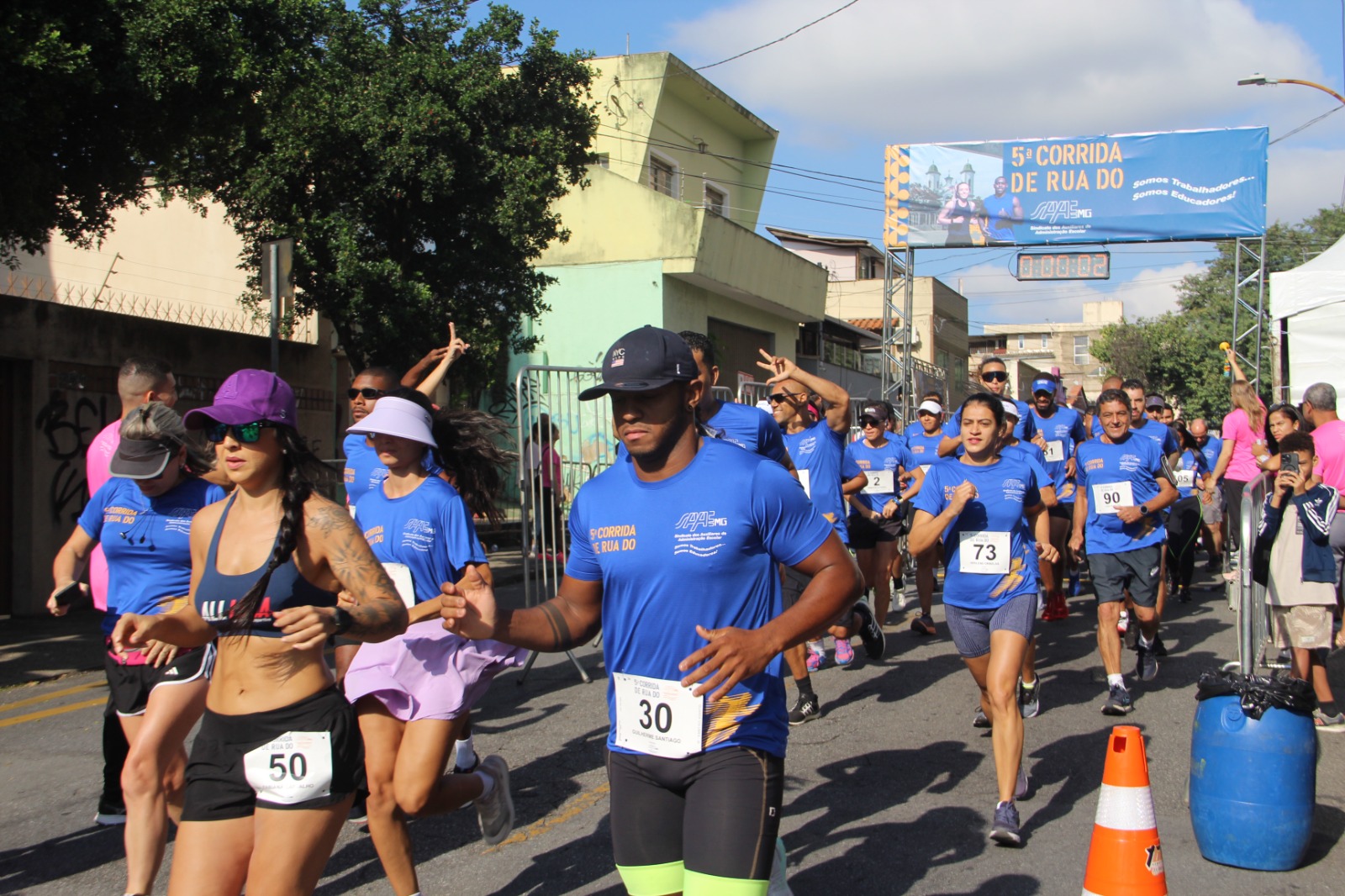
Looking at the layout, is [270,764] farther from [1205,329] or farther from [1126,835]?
[1205,329]

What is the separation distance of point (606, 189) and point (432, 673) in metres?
20.0

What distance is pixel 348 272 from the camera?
14086 mm

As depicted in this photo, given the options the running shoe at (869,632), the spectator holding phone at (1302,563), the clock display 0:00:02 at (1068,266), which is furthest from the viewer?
the clock display 0:00:02 at (1068,266)

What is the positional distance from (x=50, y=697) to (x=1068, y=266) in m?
21.7

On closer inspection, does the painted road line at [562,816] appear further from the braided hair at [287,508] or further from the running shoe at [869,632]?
the running shoe at [869,632]

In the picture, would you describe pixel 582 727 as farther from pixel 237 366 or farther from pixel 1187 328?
pixel 1187 328

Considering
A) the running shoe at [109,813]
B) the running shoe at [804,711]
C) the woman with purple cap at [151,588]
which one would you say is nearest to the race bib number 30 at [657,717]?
the woman with purple cap at [151,588]

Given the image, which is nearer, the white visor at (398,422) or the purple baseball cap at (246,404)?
the purple baseball cap at (246,404)

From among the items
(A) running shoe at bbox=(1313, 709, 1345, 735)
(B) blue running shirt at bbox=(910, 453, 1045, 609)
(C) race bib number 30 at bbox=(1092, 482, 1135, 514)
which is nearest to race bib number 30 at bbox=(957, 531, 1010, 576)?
(B) blue running shirt at bbox=(910, 453, 1045, 609)

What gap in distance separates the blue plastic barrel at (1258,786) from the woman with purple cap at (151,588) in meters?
4.04

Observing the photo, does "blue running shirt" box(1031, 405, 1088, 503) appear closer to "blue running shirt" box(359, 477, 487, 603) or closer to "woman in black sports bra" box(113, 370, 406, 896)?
"blue running shirt" box(359, 477, 487, 603)

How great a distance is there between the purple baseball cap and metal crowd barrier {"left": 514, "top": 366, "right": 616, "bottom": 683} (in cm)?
467

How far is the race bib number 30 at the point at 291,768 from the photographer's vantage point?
3.26 metres

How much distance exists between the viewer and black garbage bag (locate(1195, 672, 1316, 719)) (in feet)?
16.0
